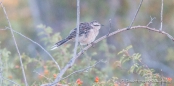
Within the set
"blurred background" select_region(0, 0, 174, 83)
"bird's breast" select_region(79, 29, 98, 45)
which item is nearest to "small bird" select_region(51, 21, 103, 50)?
"bird's breast" select_region(79, 29, 98, 45)

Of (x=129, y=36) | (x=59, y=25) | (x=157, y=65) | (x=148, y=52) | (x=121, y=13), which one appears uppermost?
(x=59, y=25)

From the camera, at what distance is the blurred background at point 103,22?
16078 mm

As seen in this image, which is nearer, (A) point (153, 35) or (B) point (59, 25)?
(A) point (153, 35)

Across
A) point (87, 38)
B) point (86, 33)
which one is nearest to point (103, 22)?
point (86, 33)

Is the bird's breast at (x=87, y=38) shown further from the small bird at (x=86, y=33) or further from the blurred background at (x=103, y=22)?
the blurred background at (x=103, y=22)

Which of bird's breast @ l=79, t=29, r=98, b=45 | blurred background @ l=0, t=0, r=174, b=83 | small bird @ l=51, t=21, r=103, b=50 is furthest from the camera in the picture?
blurred background @ l=0, t=0, r=174, b=83

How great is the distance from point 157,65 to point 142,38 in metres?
2.57

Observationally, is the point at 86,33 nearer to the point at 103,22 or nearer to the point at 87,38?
the point at 87,38

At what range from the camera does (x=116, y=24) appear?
19.2 meters

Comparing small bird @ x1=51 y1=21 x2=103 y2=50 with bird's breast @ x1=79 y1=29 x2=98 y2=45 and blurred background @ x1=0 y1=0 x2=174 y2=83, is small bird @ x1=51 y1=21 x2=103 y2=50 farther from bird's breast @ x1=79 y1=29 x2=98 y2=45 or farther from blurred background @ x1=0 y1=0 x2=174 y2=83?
blurred background @ x1=0 y1=0 x2=174 y2=83

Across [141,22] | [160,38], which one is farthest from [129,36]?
[160,38]

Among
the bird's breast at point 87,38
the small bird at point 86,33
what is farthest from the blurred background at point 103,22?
the bird's breast at point 87,38

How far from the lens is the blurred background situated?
16.1m

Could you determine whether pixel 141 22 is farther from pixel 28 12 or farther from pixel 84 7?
pixel 28 12
